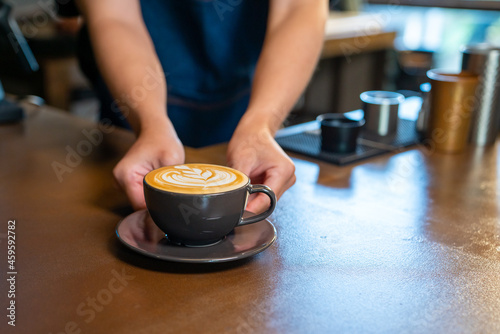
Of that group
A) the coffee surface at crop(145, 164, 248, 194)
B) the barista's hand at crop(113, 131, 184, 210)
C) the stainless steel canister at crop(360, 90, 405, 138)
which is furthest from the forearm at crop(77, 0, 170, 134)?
the stainless steel canister at crop(360, 90, 405, 138)

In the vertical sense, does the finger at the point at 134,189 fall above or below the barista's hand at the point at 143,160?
below

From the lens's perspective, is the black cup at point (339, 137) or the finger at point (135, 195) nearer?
the finger at point (135, 195)

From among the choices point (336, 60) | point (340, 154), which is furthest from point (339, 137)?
point (336, 60)

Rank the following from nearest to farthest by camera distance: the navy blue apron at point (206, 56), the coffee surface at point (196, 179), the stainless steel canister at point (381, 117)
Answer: the coffee surface at point (196, 179)
the stainless steel canister at point (381, 117)
the navy blue apron at point (206, 56)

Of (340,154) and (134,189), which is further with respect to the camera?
(340,154)

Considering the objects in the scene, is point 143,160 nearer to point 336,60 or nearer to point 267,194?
point 267,194

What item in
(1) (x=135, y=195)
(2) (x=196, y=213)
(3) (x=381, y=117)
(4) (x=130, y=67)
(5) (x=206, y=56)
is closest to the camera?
(2) (x=196, y=213)

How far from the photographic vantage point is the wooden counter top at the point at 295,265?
0.63m

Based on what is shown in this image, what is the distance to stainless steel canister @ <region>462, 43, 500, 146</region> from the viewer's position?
1407 mm

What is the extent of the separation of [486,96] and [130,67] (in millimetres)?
872

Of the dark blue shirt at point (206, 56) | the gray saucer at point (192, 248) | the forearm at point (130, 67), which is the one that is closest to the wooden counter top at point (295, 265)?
the gray saucer at point (192, 248)

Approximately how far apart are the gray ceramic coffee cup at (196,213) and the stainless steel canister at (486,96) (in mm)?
887

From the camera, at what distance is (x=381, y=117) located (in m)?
1.41

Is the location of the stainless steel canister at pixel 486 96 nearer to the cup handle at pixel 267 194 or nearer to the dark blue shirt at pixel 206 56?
the dark blue shirt at pixel 206 56
